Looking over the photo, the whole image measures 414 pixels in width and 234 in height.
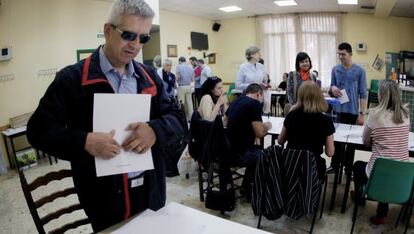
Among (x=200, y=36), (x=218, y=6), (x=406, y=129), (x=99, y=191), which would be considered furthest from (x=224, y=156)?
(x=200, y=36)

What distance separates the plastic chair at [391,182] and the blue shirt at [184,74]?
18.4 feet

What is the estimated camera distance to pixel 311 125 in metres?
2.53

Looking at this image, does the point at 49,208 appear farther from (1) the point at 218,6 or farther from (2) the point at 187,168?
(1) the point at 218,6

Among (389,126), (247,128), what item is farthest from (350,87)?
(247,128)

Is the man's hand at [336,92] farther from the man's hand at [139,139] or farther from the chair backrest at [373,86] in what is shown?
the chair backrest at [373,86]

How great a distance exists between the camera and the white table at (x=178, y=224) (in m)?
1.02

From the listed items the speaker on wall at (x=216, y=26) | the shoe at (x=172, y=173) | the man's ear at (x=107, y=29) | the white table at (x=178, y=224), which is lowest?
the shoe at (x=172, y=173)

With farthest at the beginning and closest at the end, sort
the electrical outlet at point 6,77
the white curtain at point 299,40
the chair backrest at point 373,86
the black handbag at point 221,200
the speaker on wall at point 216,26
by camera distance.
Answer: the speaker on wall at point 216,26, the white curtain at point 299,40, the chair backrest at point 373,86, the electrical outlet at point 6,77, the black handbag at point 221,200

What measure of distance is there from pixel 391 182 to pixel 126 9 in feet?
6.87

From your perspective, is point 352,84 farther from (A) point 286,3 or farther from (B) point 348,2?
(A) point 286,3

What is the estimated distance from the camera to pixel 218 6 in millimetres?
8070

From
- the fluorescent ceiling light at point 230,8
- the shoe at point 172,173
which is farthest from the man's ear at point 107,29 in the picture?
the fluorescent ceiling light at point 230,8

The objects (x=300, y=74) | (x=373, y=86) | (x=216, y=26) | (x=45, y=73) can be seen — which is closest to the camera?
(x=300, y=74)

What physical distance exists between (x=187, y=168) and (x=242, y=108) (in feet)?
4.20
